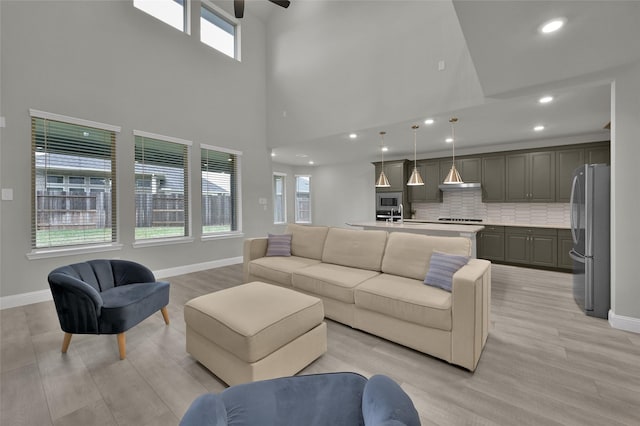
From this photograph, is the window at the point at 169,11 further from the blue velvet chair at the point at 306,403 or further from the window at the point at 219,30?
the blue velvet chair at the point at 306,403

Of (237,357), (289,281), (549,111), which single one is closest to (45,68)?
(289,281)

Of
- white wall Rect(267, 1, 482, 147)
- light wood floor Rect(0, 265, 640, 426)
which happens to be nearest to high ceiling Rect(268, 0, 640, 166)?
white wall Rect(267, 1, 482, 147)

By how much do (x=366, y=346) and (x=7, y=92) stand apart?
5018mm

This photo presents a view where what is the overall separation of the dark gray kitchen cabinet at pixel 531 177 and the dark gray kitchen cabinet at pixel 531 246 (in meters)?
0.68

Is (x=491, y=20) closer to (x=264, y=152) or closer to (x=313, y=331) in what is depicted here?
(x=313, y=331)

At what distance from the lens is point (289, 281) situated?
10.5 feet

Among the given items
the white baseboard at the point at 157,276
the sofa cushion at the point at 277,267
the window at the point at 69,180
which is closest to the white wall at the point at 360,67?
the sofa cushion at the point at 277,267

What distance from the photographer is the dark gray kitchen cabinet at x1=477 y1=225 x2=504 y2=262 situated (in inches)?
217

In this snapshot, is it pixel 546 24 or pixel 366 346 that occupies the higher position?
pixel 546 24

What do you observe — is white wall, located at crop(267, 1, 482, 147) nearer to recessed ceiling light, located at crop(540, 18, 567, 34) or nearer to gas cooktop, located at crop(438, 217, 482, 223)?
recessed ceiling light, located at crop(540, 18, 567, 34)

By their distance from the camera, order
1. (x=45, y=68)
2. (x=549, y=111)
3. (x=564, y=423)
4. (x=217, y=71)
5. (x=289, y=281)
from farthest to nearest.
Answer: (x=217, y=71), (x=549, y=111), (x=45, y=68), (x=289, y=281), (x=564, y=423)

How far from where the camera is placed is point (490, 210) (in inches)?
240

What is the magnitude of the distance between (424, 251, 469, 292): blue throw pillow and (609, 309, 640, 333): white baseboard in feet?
5.70

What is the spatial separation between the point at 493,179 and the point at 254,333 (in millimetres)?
6006
